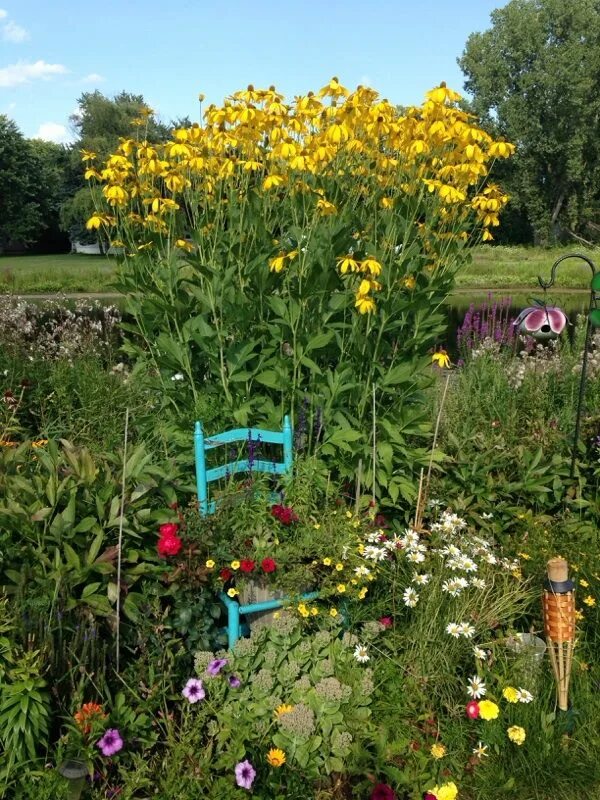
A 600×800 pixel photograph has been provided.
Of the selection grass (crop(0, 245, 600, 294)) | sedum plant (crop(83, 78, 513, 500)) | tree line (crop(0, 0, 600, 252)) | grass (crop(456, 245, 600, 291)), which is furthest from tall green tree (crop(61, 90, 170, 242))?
sedum plant (crop(83, 78, 513, 500))

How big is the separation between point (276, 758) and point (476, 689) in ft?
2.22

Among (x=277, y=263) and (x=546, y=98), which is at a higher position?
(x=546, y=98)

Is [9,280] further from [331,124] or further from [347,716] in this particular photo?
[347,716]

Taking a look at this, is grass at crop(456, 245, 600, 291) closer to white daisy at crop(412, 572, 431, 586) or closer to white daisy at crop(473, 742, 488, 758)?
white daisy at crop(412, 572, 431, 586)

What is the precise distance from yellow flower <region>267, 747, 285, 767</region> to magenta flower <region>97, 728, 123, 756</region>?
39cm

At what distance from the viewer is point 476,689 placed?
2109 millimetres

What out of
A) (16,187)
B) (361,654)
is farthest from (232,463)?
(16,187)

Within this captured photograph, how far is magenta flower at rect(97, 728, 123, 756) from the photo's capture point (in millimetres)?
1706

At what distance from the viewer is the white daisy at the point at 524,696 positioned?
2.07 metres

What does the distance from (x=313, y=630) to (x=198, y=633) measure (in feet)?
1.45

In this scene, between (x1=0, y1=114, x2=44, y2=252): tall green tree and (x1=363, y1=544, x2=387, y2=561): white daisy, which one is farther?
(x1=0, y1=114, x2=44, y2=252): tall green tree

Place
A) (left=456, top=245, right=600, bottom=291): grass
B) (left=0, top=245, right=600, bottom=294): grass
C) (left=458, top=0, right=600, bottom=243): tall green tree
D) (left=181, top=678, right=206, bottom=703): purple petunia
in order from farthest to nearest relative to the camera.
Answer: (left=458, top=0, right=600, bottom=243): tall green tree < (left=456, top=245, right=600, bottom=291): grass < (left=0, top=245, right=600, bottom=294): grass < (left=181, top=678, right=206, bottom=703): purple petunia

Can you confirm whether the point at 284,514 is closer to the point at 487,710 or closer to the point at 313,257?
the point at 487,710

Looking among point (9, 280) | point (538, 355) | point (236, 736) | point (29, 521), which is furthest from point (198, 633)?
point (9, 280)
